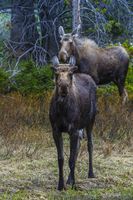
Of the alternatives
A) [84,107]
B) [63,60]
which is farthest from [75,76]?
[63,60]

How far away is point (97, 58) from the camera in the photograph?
14766 millimetres

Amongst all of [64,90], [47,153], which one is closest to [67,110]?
[64,90]

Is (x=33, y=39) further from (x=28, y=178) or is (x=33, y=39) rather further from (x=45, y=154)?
(x=28, y=178)

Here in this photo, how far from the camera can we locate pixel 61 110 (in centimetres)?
894

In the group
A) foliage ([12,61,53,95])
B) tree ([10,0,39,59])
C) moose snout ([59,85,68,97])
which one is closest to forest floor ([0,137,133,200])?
moose snout ([59,85,68,97])

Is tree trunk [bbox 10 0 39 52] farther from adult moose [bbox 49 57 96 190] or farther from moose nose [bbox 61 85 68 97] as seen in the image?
moose nose [bbox 61 85 68 97]

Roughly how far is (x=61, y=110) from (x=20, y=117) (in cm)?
475

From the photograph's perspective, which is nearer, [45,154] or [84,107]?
[84,107]

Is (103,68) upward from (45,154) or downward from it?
upward

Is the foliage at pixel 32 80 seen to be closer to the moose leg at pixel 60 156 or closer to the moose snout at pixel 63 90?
the moose leg at pixel 60 156

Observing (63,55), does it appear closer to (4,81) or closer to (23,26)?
(4,81)

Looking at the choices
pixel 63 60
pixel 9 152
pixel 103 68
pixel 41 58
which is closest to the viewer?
pixel 9 152

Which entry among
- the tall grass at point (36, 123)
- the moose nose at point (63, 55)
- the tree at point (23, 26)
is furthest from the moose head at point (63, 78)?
the tree at point (23, 26)

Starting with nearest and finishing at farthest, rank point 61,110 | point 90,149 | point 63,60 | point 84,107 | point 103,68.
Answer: point 61,110
point 84,107
point 90,149
point 63,60
point 103,68
